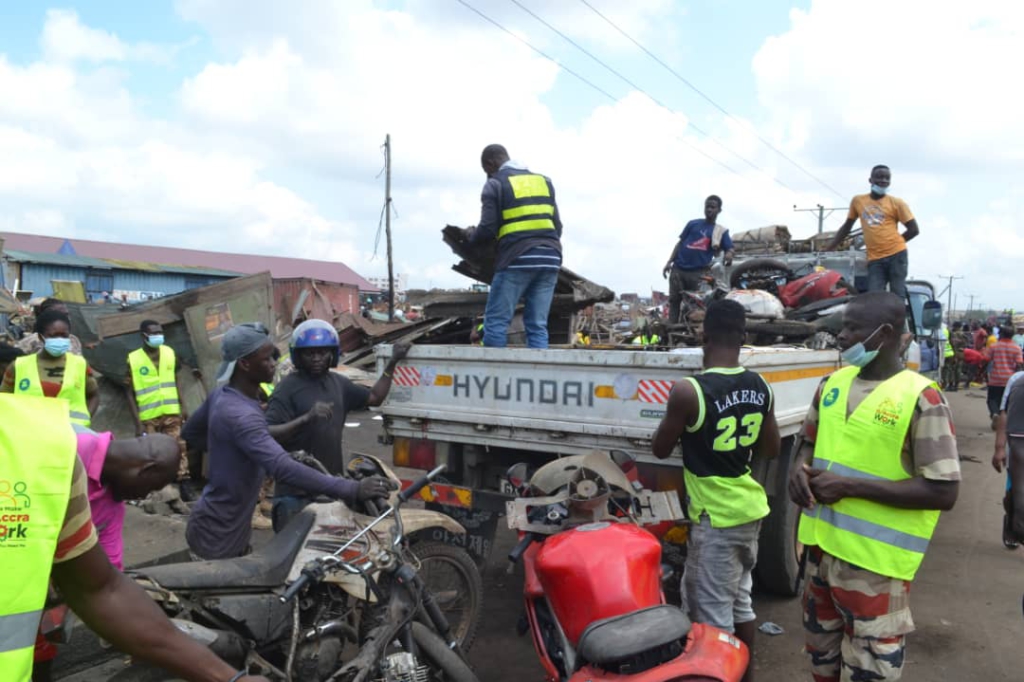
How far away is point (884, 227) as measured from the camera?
7.09 meters

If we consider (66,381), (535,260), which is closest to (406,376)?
(535,260)

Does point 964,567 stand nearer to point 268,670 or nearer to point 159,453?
point 268,670

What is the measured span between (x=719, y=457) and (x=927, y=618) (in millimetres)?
2506

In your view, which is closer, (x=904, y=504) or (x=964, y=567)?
(x=904, y=504)

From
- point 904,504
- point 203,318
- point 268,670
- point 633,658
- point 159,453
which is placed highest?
point 203,318

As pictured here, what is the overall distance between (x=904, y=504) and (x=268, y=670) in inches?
94.7

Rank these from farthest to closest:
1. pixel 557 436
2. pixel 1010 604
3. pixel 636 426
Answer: pixel 1010 604
pixel 557 436
pixel 636 426

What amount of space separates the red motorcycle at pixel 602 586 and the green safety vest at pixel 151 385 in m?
4.94

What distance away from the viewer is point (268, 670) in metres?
2.55

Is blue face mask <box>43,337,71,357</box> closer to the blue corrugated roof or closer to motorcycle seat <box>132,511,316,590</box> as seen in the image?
motorcycle seat <box>132,511,316,590</box>

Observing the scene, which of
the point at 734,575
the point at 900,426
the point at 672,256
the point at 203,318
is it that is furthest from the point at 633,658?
the point at 203,318

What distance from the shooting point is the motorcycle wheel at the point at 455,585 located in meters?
3.66

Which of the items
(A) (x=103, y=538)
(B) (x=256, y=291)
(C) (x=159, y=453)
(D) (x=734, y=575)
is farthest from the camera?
(B) (x=256, y=291)

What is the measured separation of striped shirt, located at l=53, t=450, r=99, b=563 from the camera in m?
1.24
